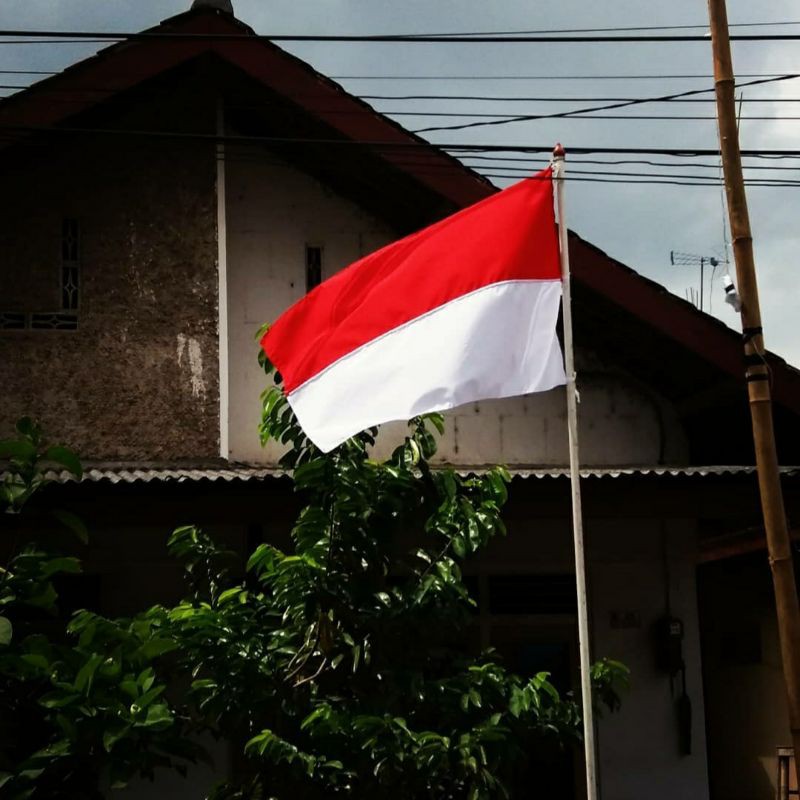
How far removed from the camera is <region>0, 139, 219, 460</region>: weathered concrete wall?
1158 centimetres

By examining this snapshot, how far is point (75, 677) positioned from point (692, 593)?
636 cm

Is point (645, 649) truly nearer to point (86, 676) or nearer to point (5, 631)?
point (86, 676)

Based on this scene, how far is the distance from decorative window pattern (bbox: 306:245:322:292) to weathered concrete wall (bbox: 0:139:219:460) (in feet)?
2.69

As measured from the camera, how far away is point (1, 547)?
10.8m

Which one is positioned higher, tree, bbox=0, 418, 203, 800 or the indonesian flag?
the indonesian flag

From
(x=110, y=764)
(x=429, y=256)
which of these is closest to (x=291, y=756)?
(x=110, y=764)

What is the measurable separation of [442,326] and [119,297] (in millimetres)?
5522

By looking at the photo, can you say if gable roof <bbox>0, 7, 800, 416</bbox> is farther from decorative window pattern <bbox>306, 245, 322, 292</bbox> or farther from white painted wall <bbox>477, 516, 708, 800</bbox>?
white painted wall <bbox>477, 516, 708, 800</bbox>

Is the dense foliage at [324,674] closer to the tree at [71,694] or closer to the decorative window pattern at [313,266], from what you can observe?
the tree at [71,694]

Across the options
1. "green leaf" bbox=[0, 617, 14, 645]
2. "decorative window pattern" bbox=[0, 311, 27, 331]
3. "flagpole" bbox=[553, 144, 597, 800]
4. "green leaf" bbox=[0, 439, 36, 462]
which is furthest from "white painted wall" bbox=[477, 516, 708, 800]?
"green leaf" bbox=[0, 617, 14, 645]

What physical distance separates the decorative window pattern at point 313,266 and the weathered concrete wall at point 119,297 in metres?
0.82

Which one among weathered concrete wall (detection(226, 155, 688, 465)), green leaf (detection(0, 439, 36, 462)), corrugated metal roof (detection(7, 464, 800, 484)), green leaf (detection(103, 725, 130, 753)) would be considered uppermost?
weathered concrete wall (detection(226, 155, 688, 465))

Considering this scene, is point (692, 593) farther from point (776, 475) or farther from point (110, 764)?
point (110, 764)

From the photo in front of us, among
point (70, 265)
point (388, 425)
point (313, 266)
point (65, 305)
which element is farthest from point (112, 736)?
point (313, 266)
